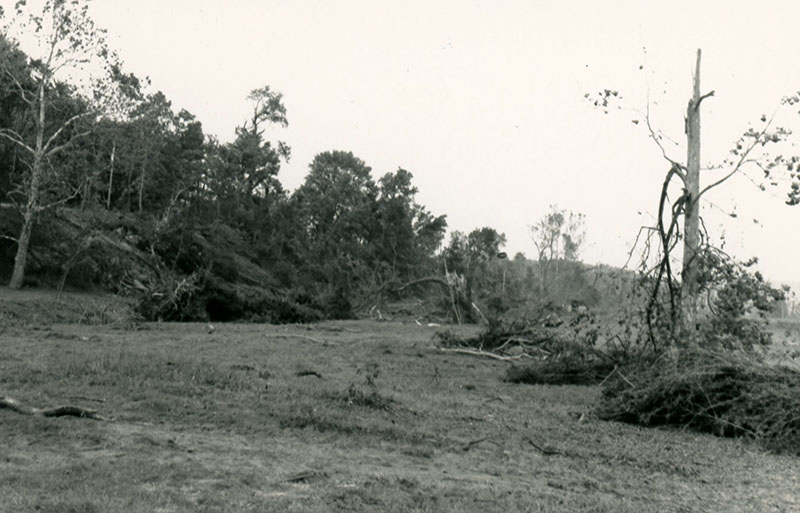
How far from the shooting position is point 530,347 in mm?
18438

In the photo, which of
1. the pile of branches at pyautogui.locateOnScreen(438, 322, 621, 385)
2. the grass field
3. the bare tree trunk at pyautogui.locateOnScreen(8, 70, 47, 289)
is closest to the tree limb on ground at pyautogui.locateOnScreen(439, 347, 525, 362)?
the pile of branches at pyautogui.locateOnScreen(438, 322, 621, 385)

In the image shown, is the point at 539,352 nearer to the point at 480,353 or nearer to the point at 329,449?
the point at 480,353

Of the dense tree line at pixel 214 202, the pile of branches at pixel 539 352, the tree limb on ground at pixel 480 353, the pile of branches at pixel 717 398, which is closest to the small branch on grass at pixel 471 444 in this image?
the pile of branches at pixel 717 398

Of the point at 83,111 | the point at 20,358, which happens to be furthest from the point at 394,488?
the point at 83,111

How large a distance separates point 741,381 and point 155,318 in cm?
1857

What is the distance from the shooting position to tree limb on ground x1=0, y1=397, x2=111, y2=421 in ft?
27.0

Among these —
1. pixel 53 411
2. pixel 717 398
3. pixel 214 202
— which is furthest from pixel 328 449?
pixel 214 202

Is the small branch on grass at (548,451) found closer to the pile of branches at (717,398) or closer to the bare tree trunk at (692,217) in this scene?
the pile of branches at (717,398)

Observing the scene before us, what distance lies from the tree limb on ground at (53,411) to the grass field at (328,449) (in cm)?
12

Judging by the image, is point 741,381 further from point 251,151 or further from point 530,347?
point 251,151

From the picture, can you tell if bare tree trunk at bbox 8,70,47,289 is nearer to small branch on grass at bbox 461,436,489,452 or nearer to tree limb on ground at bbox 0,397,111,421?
tree limb on ground at bbox 0,397,111,421

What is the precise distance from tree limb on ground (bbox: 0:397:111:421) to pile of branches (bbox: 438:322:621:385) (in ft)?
26.9

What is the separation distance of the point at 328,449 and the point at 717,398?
553cm

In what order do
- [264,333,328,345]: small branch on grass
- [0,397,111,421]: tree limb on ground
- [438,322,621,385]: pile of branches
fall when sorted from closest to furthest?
[0,397,111,421]: tree limb on ground
[438,322,621,385]: pile of branches
[264,333,328,345]: small branch on grass
